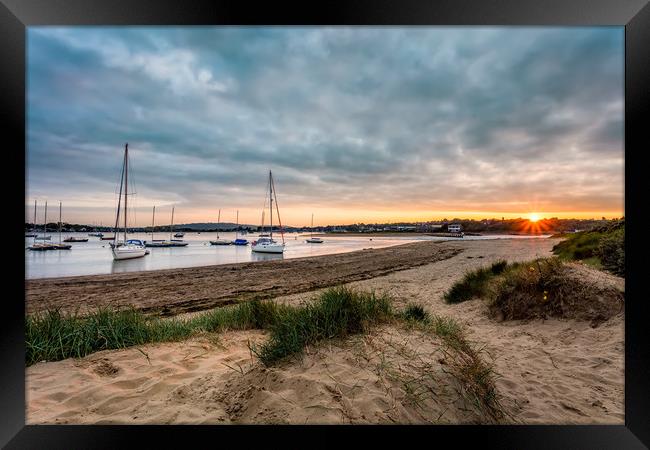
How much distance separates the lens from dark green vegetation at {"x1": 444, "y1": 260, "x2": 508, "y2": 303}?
19.7 ft

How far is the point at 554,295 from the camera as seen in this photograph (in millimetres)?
4055

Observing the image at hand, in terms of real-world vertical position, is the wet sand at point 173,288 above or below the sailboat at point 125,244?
below

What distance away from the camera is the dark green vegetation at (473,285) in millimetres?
6005

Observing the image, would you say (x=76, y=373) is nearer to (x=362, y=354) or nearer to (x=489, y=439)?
(x=362, y=354)

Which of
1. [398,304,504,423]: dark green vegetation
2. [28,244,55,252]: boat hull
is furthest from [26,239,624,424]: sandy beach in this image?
[28,244,55,252]: boat hull

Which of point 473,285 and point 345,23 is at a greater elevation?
point 345,23

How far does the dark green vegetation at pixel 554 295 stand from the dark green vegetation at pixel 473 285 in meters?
0.95

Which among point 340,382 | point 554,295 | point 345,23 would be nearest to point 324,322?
point 340,382

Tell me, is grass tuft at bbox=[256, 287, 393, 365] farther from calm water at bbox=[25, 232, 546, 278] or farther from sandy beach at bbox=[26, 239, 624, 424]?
calm water at bbox=[25, 232, 546, 278]

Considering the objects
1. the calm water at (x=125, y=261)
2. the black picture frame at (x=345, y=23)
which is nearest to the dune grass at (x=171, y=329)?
the black picture frame at (x=345, y=23)

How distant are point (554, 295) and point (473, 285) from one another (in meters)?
2.13

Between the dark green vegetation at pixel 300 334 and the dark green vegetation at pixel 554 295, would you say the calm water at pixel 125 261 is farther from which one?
the dark green vegetation at pixel 554 295

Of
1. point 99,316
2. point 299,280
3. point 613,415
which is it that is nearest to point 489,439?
point 613,415

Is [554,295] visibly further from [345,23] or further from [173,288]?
[173,288]
